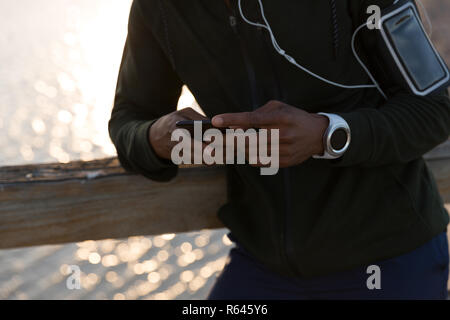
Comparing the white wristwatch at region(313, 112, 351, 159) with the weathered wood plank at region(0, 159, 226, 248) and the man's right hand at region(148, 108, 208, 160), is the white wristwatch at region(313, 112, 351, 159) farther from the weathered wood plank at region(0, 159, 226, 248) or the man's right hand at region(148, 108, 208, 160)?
the weathered wood plank at region(0, 159, 226, 248)

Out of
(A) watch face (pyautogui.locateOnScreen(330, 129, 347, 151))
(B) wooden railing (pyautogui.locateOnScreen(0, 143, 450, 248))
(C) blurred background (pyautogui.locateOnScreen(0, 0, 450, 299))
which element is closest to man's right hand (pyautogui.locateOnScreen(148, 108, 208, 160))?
(B) wooden railing (pyautogui.locateOnScreen(0, 143, 450, 248))

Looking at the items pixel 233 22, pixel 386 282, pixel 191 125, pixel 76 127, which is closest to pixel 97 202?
pixel 191 125

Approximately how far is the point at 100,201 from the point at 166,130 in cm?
38

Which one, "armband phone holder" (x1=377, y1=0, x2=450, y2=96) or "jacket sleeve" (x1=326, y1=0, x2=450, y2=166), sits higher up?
"armband phone holder" (x1=377, y1=0, x2=450, y2=96)

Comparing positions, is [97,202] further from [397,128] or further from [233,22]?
[397,128]

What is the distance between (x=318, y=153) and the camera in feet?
4.90

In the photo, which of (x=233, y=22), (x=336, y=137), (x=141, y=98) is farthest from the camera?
(x=141, y=98)

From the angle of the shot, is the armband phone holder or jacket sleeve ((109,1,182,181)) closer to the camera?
the armband phone holder

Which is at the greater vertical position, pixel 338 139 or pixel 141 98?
pixel 141 98

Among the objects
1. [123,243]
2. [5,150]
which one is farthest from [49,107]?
[123,243]

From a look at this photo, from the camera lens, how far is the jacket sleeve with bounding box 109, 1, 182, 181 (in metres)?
1.78

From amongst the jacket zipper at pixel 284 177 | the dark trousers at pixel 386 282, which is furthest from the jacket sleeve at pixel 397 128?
the dark trousers at pixel 386 282

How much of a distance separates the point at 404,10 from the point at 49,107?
29.7 feet
